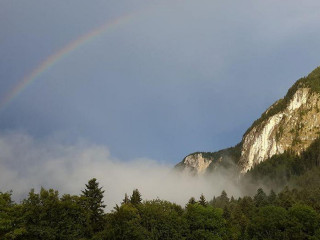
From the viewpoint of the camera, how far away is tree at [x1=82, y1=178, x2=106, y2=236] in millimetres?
70688

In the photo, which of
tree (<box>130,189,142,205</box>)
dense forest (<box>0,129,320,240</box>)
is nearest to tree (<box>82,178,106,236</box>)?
dense forest (<box>0,129,320,240</box>)

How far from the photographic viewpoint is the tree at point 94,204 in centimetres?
7069

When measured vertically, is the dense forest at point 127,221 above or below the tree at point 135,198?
below

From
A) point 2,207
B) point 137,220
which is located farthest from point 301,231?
point 2,207

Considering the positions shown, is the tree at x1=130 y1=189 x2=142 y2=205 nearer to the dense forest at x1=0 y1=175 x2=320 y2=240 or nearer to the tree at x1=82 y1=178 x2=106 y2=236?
the dense forest at x1=0 y1=175 x2=320 y2=240

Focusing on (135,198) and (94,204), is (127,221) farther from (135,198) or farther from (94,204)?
(135,198)

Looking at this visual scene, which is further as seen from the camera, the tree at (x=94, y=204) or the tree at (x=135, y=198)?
the tree at (x=135, y=198)

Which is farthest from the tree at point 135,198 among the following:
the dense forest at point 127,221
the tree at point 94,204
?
the tree at point 94,204

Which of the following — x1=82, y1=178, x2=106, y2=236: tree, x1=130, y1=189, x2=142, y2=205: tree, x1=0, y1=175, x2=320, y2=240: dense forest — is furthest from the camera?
x1=130, y1=189, x2=142, y2=205: tree

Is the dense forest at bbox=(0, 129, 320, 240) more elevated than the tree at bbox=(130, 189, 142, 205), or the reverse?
the tree at bbox=(130, 189, 142, 205)

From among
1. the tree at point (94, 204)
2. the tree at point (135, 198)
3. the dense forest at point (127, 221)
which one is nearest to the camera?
the dense forest at point (127, 221)

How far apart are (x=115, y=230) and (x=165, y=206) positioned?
20.1 metres

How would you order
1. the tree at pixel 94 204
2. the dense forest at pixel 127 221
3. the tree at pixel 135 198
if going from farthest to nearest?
the tree at pixel 135 198 → the tree at pixel 94 204 → the dense forest at pixel 127 221

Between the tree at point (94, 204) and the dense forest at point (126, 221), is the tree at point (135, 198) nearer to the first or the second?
the dense forest at point (126, 221)
